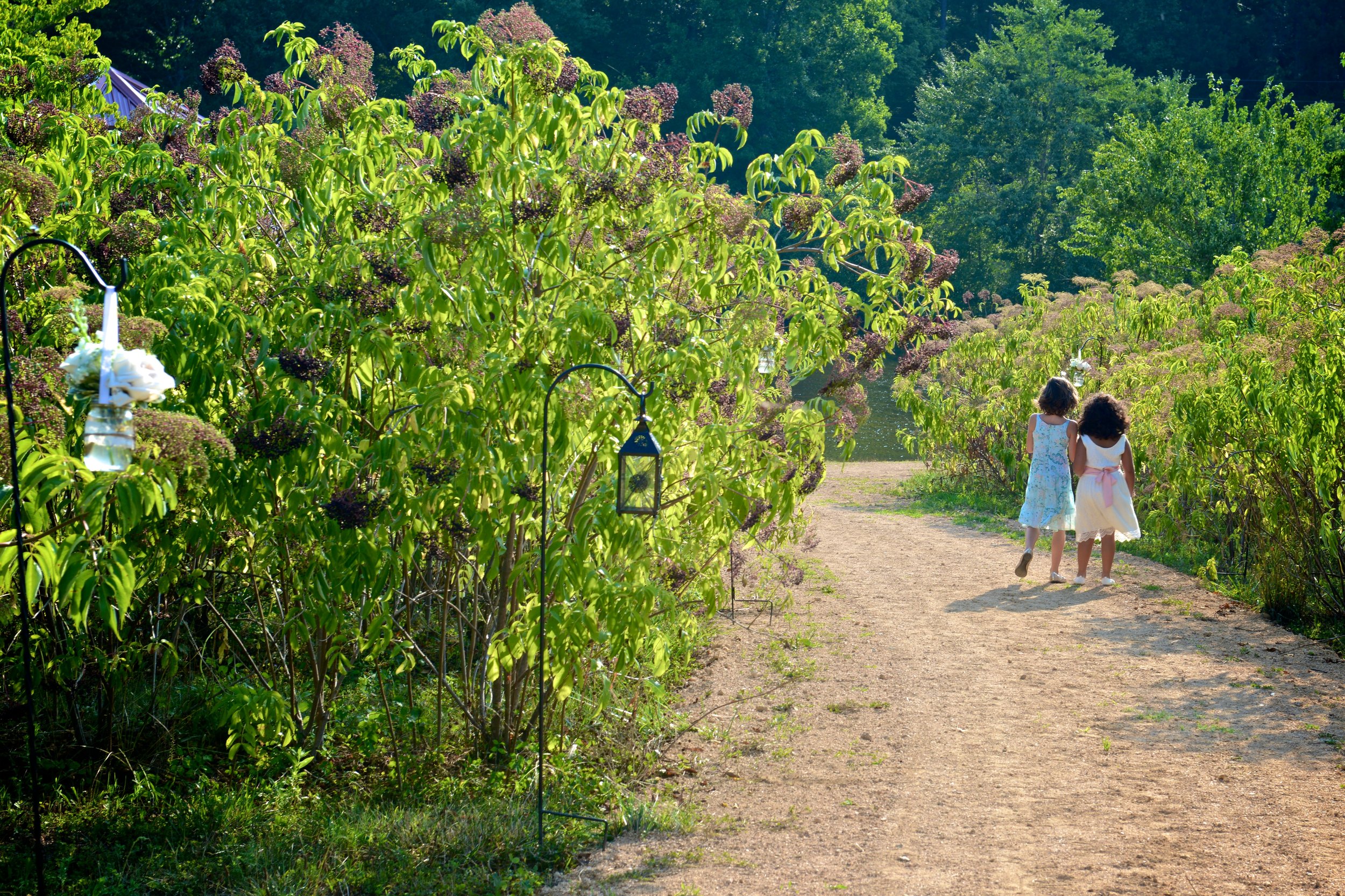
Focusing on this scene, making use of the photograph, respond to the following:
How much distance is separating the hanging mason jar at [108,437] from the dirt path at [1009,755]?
216 centimetres

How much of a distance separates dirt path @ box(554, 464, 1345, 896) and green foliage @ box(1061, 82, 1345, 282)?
14.2 m

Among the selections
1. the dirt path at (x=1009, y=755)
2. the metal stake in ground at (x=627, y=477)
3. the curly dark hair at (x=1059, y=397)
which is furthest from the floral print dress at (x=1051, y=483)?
the metal stake in ground at (x=627, y=477)

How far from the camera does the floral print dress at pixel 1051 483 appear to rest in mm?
8391

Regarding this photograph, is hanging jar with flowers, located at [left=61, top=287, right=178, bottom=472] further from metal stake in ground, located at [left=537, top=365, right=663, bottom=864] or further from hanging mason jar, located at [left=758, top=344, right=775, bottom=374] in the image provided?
hanging mason jar, located at [left=758, top=344, right=775, bottom=374]

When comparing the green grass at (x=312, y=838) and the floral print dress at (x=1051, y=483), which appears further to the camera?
the floral print dress at (x=1051, y=483)

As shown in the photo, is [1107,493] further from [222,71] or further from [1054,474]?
[222,71]

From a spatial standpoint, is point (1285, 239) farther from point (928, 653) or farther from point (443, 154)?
point (443, 154)

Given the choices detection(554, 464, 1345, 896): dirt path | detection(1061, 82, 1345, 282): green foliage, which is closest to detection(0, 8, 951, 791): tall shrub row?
detection(554, 464, 1345, 896): dirt path

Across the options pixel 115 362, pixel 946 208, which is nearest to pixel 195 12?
pixel 946 208

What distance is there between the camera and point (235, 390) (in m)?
4.32

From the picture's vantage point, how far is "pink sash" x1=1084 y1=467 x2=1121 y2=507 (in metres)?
8.02

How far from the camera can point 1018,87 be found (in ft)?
118

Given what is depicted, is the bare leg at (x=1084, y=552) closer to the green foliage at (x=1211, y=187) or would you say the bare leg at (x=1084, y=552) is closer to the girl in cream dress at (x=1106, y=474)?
the girl in cream dress at (x=1106, y=474)

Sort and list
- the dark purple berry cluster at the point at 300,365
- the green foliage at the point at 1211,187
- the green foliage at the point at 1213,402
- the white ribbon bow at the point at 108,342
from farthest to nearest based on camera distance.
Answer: the green foliage at the point at 1211,187 → the green foliage at the point at 1213,402 → the dark purple berry cluster at the point at 300,365 → the white ribbon bow at the point at 108,342
